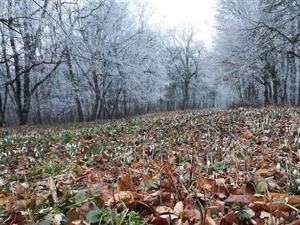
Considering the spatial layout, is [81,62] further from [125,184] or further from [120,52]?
[125,184]

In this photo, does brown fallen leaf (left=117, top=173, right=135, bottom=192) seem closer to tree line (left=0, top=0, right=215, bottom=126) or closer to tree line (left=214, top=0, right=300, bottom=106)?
tree line (left=214, top=0, right=300, bottom=106)

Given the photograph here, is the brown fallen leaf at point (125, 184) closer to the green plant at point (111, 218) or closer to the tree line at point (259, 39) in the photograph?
the green plant at point (111, 218)

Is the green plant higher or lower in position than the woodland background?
lower

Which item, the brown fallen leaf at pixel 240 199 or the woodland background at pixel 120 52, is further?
the woodland background at pixel 120 52

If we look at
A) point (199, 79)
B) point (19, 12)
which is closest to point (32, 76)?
point (19, 12)

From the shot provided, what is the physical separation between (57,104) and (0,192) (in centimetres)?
3897

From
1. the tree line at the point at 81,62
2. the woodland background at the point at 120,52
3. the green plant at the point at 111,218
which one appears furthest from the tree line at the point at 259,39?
the green plant at the point at 111,218

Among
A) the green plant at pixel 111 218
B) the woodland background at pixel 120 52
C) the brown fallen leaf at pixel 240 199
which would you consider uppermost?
the woodland background at pixel 120 52

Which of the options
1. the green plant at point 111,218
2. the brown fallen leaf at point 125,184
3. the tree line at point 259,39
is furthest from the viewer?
the tree line at point 259,39

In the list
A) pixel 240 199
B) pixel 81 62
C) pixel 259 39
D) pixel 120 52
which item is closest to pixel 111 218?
pixel 240 199

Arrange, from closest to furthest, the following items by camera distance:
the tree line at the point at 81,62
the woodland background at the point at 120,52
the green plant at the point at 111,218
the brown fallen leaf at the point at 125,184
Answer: the green plant at the point at 111,218, the brown fallen leaf at the point at 125,184, the woodland background at the point at 120,52, the tree line at the point at 81,62

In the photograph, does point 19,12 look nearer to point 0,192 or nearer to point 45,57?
point 45,57

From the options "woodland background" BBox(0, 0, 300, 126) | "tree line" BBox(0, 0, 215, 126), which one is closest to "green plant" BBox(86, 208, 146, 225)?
"woodland background" BBox(0, 0, 300, 126)

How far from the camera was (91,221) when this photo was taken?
168 cm
